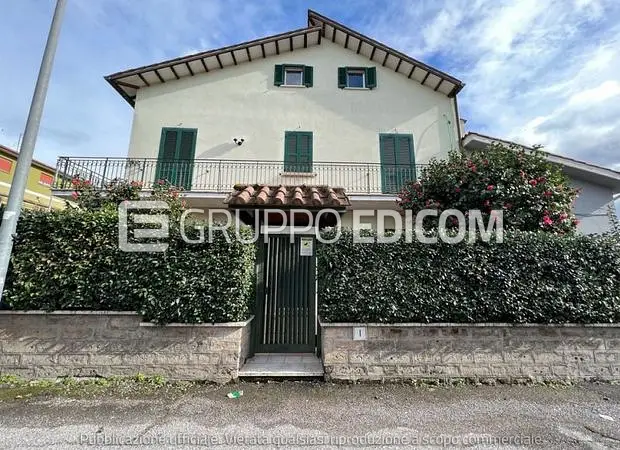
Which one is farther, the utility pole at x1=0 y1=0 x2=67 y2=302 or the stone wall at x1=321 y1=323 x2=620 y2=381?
the stone wall at x1=321 y1=323 x2=620 y2=381

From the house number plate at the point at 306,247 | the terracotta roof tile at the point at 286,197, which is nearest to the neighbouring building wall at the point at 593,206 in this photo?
the terracotta roof tile at the point at 286,197

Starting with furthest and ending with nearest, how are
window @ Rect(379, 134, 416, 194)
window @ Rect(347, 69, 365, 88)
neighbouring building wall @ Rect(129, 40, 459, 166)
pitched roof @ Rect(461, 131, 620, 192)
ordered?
window @ Rect(347, 69, 365, 88) < neighbouring building wall @ Rect(129, 40, 459, 166) < window @ Rect(379, 134, 416, 194) < pitched roof @ Rect(461, 131, 620, 192)

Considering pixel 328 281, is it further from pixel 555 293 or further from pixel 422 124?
pixel 422 124

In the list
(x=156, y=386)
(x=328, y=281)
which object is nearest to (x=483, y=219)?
(x=328, y=281)

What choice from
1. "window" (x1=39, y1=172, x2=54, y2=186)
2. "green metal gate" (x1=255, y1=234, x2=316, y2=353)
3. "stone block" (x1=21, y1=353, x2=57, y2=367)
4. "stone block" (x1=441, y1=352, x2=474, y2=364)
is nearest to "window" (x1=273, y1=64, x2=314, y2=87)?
"green metal gate" (x1=255, y1=234, x2=316, y2=353)

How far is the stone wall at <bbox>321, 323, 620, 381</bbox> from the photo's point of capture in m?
4.63

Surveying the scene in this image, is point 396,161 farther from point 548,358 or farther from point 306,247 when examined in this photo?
point 548,358

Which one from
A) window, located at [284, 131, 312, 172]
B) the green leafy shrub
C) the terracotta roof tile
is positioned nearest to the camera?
the terracotta roof tile

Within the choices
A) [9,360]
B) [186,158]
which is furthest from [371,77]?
[9,360]

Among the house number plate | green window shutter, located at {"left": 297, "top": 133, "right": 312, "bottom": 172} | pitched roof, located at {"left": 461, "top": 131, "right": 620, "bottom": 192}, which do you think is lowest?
the house number plate

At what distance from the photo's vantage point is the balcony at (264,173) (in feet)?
35.0

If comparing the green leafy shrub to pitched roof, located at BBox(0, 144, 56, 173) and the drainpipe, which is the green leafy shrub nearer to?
the drainpipe

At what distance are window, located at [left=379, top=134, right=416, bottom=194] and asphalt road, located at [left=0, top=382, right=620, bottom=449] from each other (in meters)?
7.60

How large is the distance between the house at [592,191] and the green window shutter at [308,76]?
723cm
